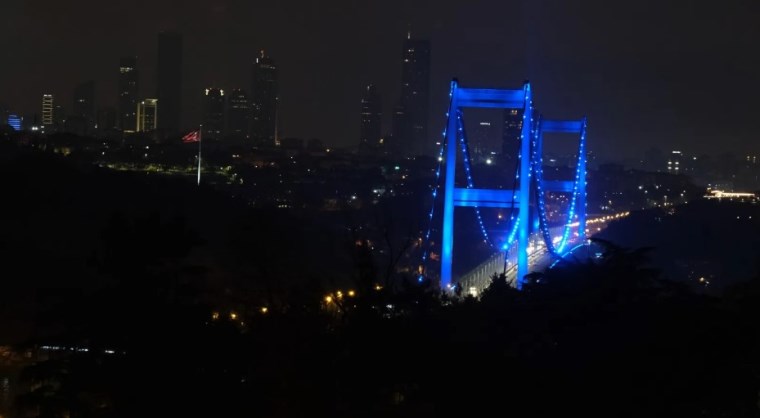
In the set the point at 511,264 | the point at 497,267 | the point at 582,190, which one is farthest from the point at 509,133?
the point at 497,267

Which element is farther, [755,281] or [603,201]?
[603,201]

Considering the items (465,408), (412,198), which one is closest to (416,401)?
(465,408)

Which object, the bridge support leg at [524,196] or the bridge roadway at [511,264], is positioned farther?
the bridge roadway at [511,264]

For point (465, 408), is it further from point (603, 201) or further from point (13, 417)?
point (603, 201)

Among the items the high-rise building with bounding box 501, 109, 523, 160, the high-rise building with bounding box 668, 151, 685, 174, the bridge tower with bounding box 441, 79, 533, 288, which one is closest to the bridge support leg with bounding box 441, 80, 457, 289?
the bridge tower with bounding box 441, 79, 533, 288

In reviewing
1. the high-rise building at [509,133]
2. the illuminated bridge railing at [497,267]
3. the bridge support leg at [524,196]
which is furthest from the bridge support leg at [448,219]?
the high-rise building at [509,133]

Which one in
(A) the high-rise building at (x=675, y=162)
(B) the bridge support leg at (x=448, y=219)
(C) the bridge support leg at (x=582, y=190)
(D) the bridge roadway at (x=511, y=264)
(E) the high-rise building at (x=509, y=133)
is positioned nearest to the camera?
(B) the bridge support leg at (x=448, y=219)

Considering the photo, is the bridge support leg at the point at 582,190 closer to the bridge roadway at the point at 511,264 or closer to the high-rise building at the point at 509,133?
the bridge roadway at the point at 511,264

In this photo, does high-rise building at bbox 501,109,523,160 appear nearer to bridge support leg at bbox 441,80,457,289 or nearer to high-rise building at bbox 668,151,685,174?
high-rise building at bbox 668,151,685,174

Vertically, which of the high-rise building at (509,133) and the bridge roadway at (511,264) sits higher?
the high-rise building at (509,133)

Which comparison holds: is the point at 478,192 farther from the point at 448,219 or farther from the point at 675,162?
the point at 675,162

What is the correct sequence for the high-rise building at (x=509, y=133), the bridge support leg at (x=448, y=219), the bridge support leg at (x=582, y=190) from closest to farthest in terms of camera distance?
the bridge support leg at (x=448, y=219) < the bridge support leg at (x=582, y=190) < the high-rise building at (x=509, y=133)
